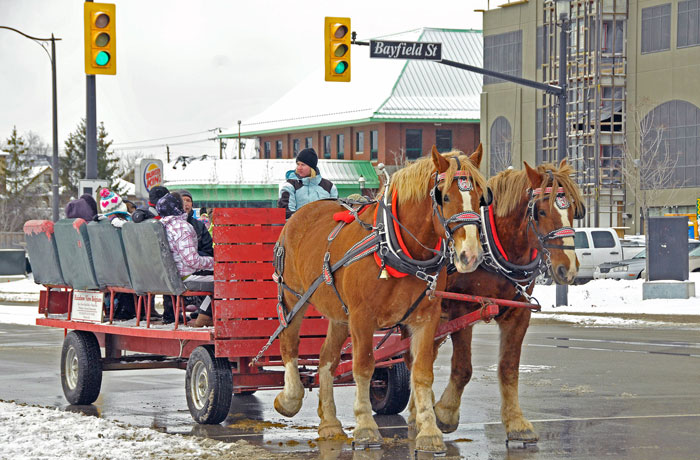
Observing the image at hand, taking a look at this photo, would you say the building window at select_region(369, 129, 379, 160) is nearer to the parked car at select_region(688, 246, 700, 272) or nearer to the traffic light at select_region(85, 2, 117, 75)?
the parked car at select_region(688, 246, 700, 272)

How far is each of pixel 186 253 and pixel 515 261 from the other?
320 cm

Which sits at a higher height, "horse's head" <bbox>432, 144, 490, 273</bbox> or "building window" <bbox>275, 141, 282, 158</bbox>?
"building window" <bbox>275, 141, 282, 158</bbox>

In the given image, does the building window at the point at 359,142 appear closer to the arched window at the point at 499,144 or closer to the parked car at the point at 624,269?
the arched window at the point at 499,144

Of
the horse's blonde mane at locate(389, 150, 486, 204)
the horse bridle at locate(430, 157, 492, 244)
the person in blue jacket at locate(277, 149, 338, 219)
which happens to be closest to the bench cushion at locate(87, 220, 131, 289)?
the person in blue jacket at locate(277, 149, 338, 219)

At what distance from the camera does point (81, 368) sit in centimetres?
1170

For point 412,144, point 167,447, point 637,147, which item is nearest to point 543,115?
point 637,147

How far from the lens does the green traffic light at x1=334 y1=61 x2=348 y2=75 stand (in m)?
21.2

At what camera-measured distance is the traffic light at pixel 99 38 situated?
16828 mm

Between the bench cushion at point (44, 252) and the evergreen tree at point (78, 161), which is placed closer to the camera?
the bench cushion at point (44, 252)

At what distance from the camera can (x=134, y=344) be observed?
11.6 meters

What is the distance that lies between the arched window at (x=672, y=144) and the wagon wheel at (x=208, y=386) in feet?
151

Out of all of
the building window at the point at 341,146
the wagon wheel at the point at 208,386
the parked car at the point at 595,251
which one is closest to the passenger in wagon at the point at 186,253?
the wagon wheel at the point at 208,386

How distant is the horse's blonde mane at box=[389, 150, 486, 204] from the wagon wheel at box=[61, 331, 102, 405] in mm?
4648

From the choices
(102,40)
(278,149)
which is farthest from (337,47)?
(278,149)
